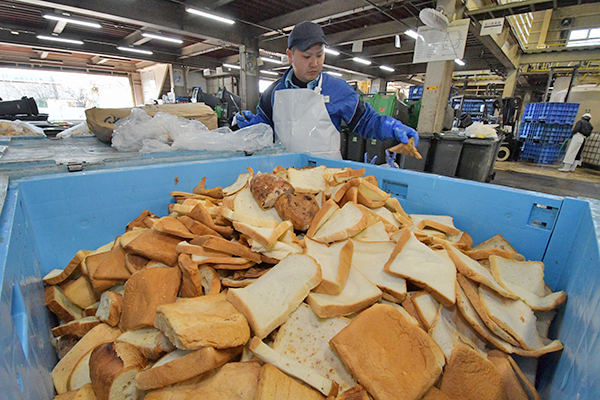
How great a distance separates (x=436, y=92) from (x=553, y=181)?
382 centimetres

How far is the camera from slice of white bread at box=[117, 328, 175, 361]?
0.63 metres

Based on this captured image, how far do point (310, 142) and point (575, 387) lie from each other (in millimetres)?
1813

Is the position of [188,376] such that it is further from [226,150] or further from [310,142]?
[310,142]

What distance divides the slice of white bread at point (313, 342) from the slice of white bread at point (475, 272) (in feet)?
1.29

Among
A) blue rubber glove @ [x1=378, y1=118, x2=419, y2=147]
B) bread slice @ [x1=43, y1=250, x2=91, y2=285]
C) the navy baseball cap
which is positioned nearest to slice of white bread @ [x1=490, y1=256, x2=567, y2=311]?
blue rubber glove @ [x1=378, y1=118, x2=419, y2=147]

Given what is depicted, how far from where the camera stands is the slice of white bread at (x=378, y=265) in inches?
30.5

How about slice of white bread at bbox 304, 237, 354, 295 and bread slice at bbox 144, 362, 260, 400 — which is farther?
slice of white bread at bbox 304, 237, 354, 295

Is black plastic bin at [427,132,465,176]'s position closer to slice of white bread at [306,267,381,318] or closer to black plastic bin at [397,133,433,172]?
black plastic bin at [397,133,433,172]

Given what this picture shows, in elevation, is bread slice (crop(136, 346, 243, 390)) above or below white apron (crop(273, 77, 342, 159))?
below

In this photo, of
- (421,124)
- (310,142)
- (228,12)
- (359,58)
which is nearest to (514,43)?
(359,58)

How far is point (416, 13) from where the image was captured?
20.4 ft

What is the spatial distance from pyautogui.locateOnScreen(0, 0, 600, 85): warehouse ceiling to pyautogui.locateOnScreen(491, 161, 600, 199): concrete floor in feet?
9.84

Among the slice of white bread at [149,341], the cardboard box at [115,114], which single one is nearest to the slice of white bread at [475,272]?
the slice of white bread at [149,341]

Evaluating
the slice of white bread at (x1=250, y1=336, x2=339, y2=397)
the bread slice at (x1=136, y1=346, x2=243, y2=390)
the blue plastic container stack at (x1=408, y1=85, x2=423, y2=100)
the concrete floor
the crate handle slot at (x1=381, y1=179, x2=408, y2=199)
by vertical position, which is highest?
the blue plastic container stack at (x1=408, y1=85, x2=423, y2=100)
